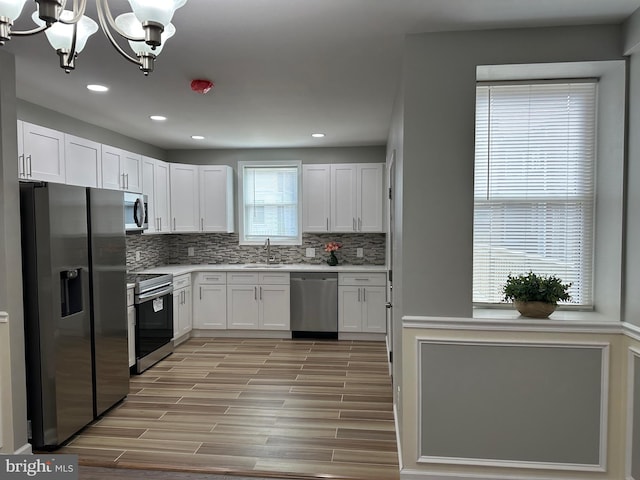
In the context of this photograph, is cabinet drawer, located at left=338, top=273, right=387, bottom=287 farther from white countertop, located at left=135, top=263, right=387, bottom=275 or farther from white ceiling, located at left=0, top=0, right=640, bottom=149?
white ceiling, located at left=0, top=0, right=640, bottom=149

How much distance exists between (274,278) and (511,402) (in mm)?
3556

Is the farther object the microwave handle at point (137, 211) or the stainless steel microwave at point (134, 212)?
the microwave handle at point (137, 211)

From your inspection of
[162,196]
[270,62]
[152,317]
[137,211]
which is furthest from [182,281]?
[270,62]

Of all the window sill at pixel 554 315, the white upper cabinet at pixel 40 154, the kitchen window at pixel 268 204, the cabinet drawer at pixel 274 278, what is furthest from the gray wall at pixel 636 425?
the kitchen window at pixel 268 204

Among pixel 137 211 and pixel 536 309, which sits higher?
pixel 137 211

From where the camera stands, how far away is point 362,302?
5.37 metres

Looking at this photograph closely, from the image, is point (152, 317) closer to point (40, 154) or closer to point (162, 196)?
point (162, 196)

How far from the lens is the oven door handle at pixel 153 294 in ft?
13.7

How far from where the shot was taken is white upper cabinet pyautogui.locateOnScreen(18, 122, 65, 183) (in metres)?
3.05

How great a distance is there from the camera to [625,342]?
2.29m

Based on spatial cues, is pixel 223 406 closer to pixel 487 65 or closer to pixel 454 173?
pixel 454 173

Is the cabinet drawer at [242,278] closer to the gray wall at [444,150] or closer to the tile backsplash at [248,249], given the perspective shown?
the tile backsplash at [248,249]

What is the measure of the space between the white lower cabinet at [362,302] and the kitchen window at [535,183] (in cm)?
273

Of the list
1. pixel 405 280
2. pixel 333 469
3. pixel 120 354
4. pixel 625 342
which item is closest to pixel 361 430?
pixel 333 469
